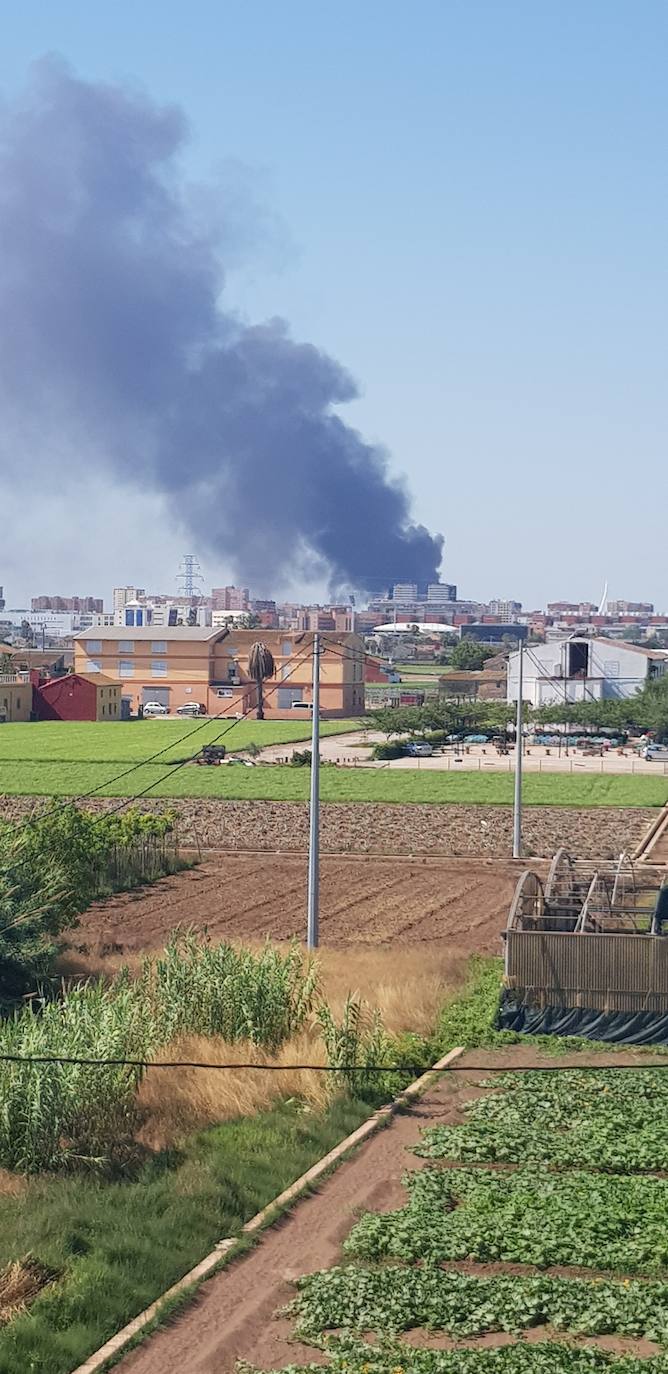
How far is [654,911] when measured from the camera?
23.8 m

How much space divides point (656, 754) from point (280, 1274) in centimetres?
6747

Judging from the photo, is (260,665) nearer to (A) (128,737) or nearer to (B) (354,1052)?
(A) (128,737)

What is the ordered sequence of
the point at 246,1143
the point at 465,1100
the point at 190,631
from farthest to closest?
the point at 190,631
the point at 465,1100
the point at 246,1143

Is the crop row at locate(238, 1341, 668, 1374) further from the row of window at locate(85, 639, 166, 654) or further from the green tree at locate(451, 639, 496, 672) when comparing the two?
the green tree at locate(451, 639, 496, 672)

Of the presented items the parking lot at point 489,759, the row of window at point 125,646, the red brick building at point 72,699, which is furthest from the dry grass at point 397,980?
the row of window at point 125,646

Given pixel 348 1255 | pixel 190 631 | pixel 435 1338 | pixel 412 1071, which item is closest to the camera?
pixel 435 1338

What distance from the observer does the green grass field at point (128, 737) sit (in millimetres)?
75688

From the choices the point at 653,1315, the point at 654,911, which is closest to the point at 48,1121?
the point at 653,1315

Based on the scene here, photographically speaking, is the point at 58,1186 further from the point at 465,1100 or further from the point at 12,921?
the point at 12,921

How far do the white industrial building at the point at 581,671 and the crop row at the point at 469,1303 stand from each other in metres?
94.0

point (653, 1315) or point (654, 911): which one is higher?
point (654, 911)

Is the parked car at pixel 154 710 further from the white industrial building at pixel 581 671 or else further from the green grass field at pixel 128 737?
the white industrial building at pixel 581 671

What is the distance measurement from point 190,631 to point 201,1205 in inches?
3753

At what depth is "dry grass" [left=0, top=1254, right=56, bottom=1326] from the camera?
41.4ft
